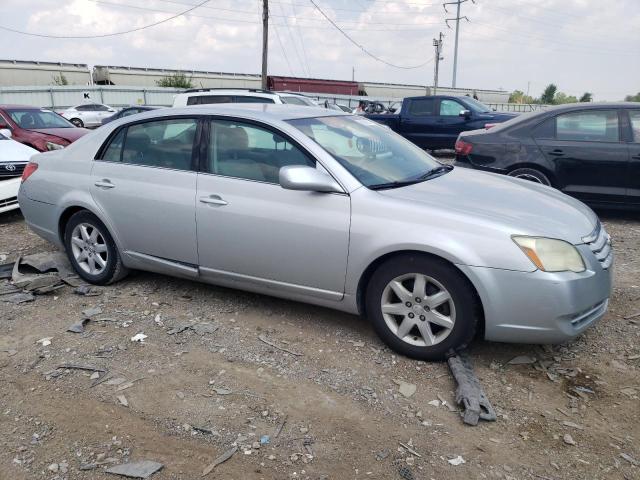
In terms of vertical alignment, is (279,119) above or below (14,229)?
above

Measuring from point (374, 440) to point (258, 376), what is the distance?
90 cm

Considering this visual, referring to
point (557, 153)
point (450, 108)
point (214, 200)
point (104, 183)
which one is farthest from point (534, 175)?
point (450, 108)

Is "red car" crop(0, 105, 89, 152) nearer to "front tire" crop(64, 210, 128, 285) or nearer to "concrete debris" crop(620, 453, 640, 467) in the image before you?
"front tire" crop(64, 210, 128, 285)

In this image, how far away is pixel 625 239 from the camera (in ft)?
20.6

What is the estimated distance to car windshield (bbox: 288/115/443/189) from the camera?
12.5 ft

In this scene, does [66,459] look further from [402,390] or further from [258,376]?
[402,390]

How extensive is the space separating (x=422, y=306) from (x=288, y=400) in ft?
3.27

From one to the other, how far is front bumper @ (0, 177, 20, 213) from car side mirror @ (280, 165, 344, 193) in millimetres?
5272

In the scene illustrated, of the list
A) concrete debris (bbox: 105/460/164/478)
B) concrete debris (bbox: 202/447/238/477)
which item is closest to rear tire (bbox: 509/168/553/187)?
concrete debris (bbox: 202/447/238/477)

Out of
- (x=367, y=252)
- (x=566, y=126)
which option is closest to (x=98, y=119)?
(x=566, y=126)

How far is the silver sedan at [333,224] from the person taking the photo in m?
3.23

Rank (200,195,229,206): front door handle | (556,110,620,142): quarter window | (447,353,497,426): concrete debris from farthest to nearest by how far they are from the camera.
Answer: (556,110,620,142): quarter window, (200,195,229,206): front door handle, (447,353,497,426): concrete debris

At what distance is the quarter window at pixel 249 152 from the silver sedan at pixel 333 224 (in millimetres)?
10

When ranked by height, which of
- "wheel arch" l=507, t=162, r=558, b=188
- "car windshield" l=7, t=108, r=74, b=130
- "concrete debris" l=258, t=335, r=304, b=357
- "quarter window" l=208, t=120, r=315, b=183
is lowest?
"concrete debris" l=258, t=335, r=304, b=357
